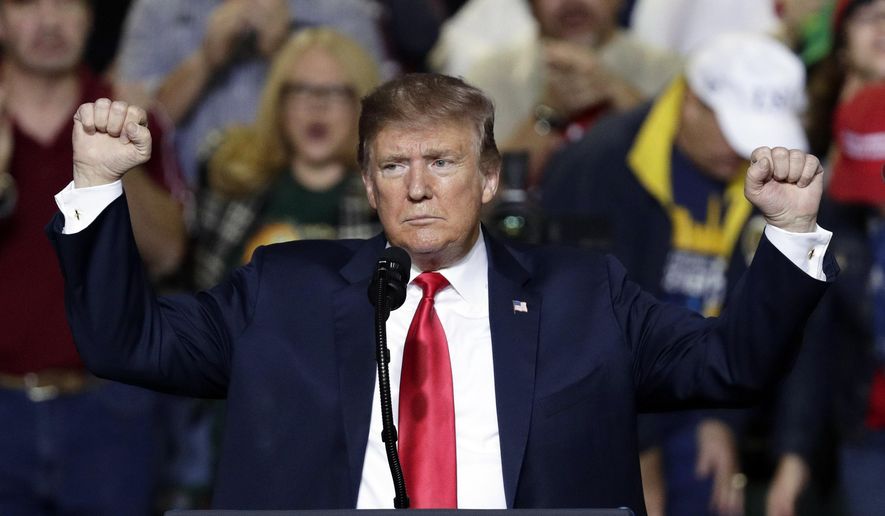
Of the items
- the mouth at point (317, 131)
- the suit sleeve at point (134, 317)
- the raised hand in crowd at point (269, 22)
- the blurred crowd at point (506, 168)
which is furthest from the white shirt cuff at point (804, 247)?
the raised hand in crowd at point (269, 22)

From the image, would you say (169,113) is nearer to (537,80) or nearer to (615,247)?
(537,80)

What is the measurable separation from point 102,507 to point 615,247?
63.3 inches

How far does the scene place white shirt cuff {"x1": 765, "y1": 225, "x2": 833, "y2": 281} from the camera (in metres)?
2.76

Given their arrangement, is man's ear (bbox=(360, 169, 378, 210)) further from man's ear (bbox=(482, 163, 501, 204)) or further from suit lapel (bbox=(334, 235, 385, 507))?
man's ear (bbox=(482, 163, 501, 204))

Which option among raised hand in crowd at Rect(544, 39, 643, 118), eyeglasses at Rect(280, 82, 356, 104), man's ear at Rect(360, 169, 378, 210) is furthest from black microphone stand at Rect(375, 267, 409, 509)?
raised hand in crowd at Rect(544, 39, 643, 118)

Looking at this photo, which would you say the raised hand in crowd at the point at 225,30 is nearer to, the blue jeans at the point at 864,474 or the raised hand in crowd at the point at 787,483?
the raised hand in crowd at the point at 787,483

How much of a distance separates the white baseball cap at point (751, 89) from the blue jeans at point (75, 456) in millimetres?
1904

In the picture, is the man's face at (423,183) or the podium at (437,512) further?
the man's face at (423,183)

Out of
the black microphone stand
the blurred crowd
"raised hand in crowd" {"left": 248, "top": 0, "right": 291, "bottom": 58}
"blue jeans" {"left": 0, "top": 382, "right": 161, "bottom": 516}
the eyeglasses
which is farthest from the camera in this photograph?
"raised hand in crowd" {"left": 248, "top": 0, "right": 291, "bottom": 58}

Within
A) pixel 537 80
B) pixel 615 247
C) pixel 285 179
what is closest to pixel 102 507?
pixel 285 179

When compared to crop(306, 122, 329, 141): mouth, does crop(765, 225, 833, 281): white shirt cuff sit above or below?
below

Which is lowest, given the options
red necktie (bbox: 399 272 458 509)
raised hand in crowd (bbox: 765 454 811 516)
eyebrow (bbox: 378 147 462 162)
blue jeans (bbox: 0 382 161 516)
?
raised hand in crowd (bbox: 765 454 811 516)

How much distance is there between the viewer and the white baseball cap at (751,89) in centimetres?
483

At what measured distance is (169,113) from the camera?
5.58 metres
